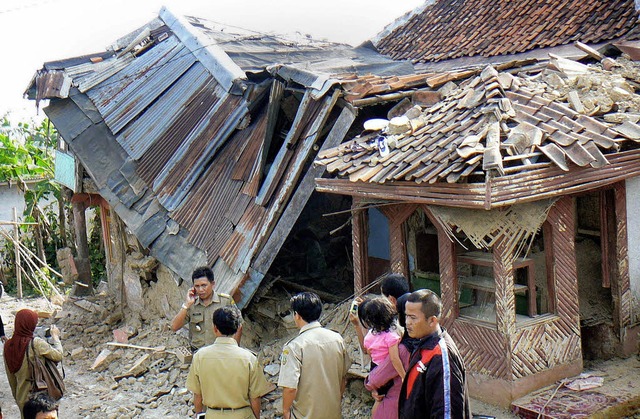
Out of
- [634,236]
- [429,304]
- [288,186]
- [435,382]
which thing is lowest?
[634,236]

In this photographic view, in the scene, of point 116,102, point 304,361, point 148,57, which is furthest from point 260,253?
point 148,57

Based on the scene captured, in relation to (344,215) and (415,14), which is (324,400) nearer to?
(344,215)

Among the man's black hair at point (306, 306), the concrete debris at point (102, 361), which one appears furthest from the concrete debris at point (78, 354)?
the man's black hair at point (306, 306)

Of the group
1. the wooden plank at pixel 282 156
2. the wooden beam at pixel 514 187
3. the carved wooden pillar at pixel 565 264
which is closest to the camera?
the wooden beam at pixel 514 187

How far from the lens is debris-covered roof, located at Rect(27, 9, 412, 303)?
8766mm

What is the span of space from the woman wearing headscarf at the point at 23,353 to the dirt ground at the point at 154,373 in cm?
194

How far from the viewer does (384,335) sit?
5301 millimetres

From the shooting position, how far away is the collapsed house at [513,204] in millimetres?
6512

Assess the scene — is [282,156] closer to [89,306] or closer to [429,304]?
[429,304]

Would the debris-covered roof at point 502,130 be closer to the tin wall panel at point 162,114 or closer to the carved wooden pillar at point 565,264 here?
the carved wooden pillar at point 565,264

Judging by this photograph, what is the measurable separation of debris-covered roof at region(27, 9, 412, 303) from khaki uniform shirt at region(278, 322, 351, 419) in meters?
2.91

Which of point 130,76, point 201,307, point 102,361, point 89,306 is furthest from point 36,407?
point 130,76

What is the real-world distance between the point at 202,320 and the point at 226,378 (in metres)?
1.75

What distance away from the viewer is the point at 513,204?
655 cm
